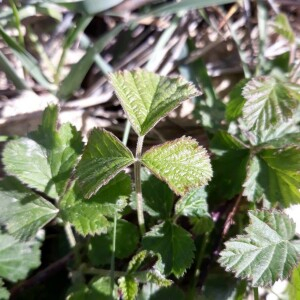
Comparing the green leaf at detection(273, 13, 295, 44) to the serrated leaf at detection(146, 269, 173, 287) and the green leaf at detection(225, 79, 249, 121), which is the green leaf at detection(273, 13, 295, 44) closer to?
the green leaf at detection(225, 79, 249, 121)

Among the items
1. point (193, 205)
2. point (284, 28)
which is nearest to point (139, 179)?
point (193, 205)

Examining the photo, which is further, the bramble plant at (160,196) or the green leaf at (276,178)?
the green leaf at (276,178)

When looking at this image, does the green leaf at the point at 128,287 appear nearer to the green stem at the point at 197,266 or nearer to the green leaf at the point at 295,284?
the green stem at the point at 197,266

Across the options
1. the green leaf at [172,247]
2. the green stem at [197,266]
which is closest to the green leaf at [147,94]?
the green leaf at [172,247]

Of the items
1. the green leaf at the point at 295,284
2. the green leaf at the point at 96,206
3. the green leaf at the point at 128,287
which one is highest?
the green leaf at the point at 96,206

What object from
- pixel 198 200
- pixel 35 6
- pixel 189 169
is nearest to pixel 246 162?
pixel 198 200

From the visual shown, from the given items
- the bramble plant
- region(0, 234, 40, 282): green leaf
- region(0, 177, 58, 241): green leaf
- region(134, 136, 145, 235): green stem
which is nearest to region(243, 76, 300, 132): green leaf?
the bramble plant
